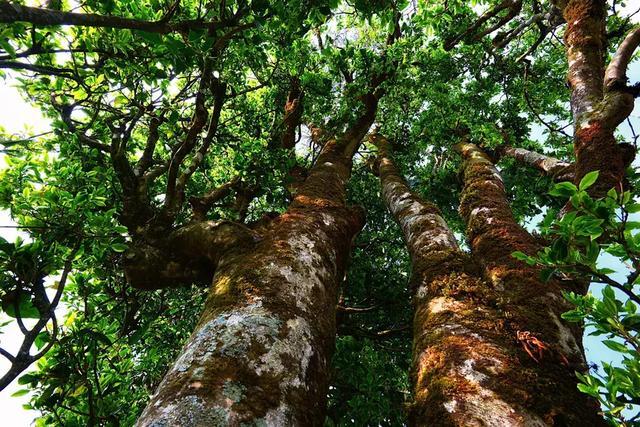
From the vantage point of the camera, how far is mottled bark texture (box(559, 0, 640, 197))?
3.16 meters

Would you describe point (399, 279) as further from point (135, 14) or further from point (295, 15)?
point (135, 14)

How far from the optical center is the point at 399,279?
798 cm

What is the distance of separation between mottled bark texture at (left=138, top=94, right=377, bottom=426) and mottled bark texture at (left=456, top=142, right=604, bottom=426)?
3.19ft

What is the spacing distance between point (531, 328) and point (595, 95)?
3000 millimetres

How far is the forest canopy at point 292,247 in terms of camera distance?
171 centimetres

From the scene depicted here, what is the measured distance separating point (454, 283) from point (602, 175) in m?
1.53

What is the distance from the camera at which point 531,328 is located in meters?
2.33

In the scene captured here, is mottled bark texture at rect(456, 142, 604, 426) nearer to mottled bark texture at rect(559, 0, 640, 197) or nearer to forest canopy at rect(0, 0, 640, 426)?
forest canopy at rect(0, 0, 640, 426)

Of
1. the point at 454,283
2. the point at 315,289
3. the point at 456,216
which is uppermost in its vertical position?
the point at 456,216

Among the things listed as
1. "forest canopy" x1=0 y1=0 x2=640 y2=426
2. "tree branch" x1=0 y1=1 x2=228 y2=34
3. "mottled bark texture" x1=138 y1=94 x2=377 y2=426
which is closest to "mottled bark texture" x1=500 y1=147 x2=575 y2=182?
"forest canopy" x1=0 y1=0 x2=640 y2=426

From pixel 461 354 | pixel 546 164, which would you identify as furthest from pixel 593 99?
pixel 461 354

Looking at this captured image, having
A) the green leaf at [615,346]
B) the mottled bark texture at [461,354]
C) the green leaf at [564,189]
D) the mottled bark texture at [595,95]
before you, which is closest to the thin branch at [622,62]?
the mottled bark texture at [595,95]

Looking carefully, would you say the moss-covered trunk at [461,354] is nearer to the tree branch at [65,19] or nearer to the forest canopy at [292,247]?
the forest canopy at [292,247]

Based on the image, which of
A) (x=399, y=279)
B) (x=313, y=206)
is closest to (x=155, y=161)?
(x=313, y=206)
